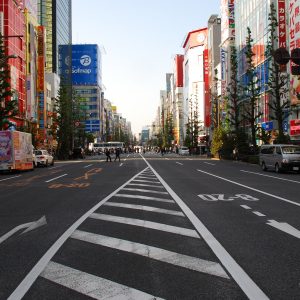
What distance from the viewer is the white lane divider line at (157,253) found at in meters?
5.82

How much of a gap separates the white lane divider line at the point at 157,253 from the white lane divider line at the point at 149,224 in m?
1.17

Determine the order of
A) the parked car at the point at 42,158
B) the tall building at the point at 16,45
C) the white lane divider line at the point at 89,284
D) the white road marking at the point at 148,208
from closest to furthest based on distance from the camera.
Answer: the white lane divider line at the point at 89,284, the white road marking at the point at 148,208, the parked car at the point at 42,158, the tall building at the point at 16,45

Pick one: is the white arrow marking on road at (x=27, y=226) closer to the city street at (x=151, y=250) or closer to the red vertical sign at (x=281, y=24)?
the city street at (x=151, y=250)

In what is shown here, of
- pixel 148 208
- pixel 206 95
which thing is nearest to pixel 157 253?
pixel 148 208

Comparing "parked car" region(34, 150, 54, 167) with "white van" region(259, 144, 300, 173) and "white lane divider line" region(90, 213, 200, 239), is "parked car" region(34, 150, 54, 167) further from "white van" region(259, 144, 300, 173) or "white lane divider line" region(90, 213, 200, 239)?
"white lane divider line" region(90, 213, 200, 239)

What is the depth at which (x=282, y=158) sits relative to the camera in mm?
28422

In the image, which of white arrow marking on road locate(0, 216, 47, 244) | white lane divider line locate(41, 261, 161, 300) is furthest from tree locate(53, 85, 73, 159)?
white lane divider line locate(41, 261, 161, 300)

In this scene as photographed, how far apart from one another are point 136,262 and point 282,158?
23678mm

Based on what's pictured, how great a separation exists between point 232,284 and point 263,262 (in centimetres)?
110

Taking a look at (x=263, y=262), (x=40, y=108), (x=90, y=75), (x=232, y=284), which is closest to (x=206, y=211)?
(x=263, y=262)

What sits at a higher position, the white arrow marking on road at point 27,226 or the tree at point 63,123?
the tree at point 63,123

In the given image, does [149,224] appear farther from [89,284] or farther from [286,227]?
[89,284]

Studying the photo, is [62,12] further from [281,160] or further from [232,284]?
[232,284]

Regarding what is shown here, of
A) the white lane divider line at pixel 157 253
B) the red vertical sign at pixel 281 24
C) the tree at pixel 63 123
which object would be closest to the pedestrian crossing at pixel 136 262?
the white lane divider line at pixel 157 253
